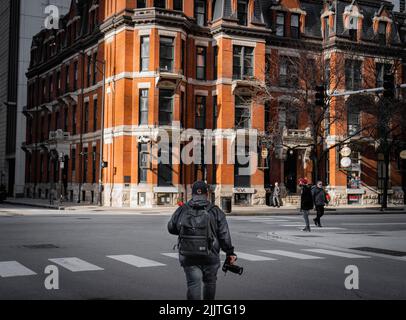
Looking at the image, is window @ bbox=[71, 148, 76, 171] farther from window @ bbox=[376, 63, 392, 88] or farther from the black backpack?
the black backpack

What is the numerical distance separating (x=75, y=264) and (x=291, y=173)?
34425 millimetres

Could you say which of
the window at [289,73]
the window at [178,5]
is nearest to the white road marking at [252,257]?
the window at [289,73]

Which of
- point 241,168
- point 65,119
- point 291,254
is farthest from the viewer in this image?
point 65,119

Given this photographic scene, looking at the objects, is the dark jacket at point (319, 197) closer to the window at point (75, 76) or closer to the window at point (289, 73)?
the window at point (289, 73)

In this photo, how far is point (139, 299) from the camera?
8367 mm

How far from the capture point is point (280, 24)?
44.8 metres

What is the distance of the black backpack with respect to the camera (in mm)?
6465

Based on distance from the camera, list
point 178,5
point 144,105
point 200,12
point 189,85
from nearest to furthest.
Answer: point 144,105, point 178,5, point 189,85, point 200,12

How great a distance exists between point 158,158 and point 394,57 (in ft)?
69.2

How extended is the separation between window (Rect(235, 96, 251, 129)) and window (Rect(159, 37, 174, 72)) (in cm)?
594

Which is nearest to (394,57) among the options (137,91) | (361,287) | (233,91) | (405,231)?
(233,91)

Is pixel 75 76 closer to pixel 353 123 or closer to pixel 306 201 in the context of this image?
pixel 353 123

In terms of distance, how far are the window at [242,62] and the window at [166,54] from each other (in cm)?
530

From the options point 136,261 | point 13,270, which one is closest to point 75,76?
point 136,261
